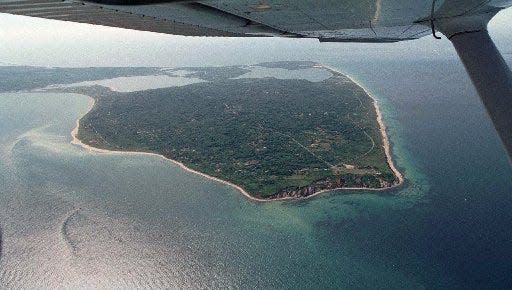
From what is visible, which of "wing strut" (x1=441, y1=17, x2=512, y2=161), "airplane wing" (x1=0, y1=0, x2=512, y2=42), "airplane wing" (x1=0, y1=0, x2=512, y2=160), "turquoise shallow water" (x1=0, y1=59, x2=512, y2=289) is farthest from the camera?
"turquoise shallow water" (x1=0, y1=59, x2=512, y2=289)

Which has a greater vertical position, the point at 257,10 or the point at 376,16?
the point at 376,16

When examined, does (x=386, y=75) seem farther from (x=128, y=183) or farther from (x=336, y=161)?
(x=128, y=183)

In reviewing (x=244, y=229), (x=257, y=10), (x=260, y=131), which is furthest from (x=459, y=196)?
(x=257, y=10)

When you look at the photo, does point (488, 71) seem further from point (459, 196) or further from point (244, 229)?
point (459, 196)

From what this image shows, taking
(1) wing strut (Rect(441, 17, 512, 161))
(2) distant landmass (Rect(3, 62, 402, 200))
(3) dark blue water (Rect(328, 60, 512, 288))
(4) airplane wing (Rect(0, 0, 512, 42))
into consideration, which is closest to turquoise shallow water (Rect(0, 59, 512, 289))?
(3) dark blue water (Rect(328, 60, 512, 288))

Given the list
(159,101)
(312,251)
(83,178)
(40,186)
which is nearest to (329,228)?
(312,251)

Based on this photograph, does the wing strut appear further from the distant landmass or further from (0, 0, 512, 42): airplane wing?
the distant landmass
